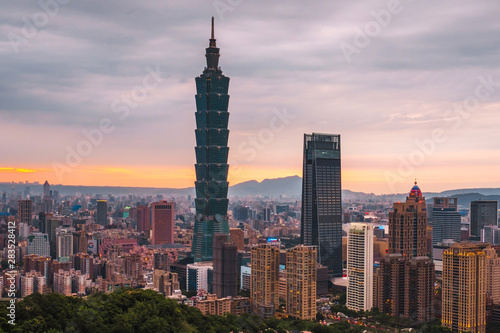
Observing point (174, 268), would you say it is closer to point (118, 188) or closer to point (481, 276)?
point (481, 276)

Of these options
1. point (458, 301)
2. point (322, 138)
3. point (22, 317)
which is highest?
point (322, 138)

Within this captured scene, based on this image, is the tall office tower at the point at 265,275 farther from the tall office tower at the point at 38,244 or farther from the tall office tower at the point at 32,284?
the tall office tower at the point at 38,244

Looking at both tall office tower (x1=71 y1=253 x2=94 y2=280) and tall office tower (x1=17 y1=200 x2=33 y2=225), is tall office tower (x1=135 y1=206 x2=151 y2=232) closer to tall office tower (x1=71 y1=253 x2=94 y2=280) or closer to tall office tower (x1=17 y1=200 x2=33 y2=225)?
tall office tower (x1=17 y1=200 x2=33 y2=225)

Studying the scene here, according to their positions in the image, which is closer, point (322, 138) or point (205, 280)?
point (205, 280)

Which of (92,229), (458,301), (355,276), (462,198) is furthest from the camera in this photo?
(462,198)

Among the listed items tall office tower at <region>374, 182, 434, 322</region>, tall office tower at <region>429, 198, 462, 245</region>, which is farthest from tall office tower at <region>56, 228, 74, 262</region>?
tall office tower at <region>429, 198, 462, 245</region>

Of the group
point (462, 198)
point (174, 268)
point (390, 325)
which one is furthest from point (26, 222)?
point (462, 198)

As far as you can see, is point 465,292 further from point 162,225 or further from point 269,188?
point 269,188
